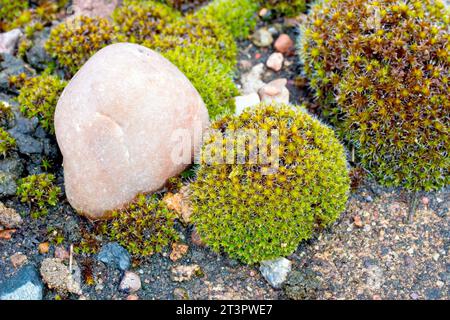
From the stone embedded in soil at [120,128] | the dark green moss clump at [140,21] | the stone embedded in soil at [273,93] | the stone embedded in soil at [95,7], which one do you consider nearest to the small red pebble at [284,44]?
the stone embedded in soil at [273,93]

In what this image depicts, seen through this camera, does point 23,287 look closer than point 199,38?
Yes

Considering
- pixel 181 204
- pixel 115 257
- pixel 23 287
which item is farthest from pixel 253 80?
pixel 23 287

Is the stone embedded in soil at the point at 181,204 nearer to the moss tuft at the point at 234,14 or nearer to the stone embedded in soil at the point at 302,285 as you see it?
the stone embedded in soil at the point at 302,285

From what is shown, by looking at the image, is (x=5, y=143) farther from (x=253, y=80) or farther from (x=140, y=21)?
(x=253, y=80)

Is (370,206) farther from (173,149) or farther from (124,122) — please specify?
(124,122)

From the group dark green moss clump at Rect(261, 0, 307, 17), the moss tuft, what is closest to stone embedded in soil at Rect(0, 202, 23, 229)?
the moss tuft

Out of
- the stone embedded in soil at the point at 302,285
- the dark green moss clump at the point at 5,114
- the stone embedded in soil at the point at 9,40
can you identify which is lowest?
the stone embedded in soil at the point at 302,285
